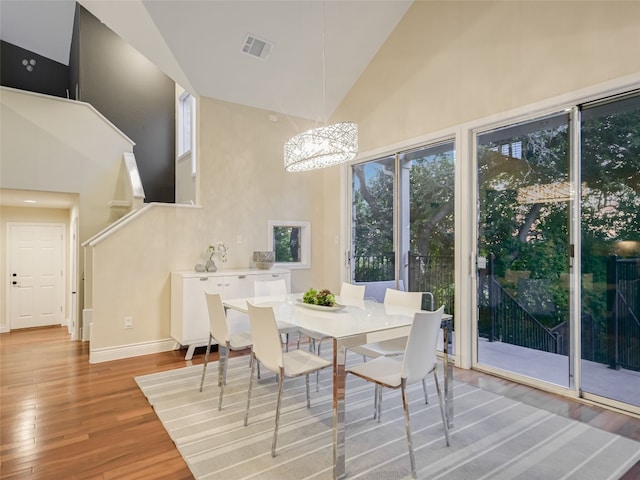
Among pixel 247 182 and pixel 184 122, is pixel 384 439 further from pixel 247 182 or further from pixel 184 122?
pixel 184 122

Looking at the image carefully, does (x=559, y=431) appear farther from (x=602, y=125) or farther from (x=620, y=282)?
(x=602, y=125)

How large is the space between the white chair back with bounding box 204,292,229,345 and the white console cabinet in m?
1.14

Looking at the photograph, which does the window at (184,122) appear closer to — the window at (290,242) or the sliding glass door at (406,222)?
the window at (290,242)

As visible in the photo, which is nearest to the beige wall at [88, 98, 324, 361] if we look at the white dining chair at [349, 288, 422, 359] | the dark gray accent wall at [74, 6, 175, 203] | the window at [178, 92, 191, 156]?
the white dining chair at [349, 288, 422, 359]

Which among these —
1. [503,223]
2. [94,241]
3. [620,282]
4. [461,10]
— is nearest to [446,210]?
[503,223]

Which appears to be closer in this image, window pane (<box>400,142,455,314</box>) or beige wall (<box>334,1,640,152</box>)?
beige wall (<box>334,1,640,152</box>)

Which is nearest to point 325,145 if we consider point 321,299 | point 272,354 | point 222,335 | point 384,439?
point 321,299

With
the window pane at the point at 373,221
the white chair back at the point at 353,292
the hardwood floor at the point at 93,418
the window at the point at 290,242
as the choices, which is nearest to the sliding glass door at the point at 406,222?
the window pane at the point at 373,221

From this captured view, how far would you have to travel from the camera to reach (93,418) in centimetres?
265

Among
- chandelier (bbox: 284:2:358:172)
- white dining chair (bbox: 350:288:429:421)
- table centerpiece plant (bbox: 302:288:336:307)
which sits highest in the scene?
chandelier (bbox: 284:2:358:172)

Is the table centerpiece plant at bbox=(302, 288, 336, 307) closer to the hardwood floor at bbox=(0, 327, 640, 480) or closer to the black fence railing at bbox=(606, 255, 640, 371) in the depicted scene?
the hardwood floor at bbox=(0, 327, 640, 480)

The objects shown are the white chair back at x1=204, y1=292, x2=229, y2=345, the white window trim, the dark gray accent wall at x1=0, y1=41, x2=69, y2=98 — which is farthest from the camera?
the white window trim

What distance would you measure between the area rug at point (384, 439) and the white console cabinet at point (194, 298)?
93 centimetres

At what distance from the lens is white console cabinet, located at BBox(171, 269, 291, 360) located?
4016mm
